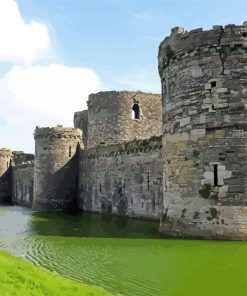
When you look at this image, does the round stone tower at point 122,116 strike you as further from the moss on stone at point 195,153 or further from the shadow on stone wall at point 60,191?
the moss on stone at point 195,153

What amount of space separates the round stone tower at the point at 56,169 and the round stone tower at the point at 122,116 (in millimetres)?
2731

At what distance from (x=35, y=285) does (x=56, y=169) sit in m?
24.7

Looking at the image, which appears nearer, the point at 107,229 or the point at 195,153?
the point at 195,153

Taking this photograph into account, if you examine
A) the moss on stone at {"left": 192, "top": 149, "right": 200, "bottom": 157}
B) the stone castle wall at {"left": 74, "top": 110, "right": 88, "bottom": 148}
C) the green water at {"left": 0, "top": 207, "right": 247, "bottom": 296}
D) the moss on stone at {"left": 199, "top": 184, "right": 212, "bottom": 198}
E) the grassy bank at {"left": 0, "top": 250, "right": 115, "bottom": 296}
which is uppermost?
the stone castle wall at {"left": 74, "top": 110, "right": 88, "bottom": 148}

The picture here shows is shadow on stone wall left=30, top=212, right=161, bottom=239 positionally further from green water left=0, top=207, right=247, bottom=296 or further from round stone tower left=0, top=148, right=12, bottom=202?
round stone tower left=0, top=148, right=12, bottom=202

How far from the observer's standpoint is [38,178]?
3344 centimetres

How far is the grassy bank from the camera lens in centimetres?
801

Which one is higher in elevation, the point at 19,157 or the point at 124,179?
the point at 19,157

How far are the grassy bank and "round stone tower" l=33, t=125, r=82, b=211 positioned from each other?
23273 millimetres

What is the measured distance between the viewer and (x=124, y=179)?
84.7 feet

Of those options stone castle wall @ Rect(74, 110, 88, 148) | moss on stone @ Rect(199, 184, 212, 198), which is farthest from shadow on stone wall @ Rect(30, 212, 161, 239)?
stone castle wall @ Rect(74, 110, 88, 148)

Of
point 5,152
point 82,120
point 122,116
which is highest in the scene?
point 82,120

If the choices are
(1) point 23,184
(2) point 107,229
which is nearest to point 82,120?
(1) point 23,184

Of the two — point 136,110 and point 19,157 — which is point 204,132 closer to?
point 136,110
